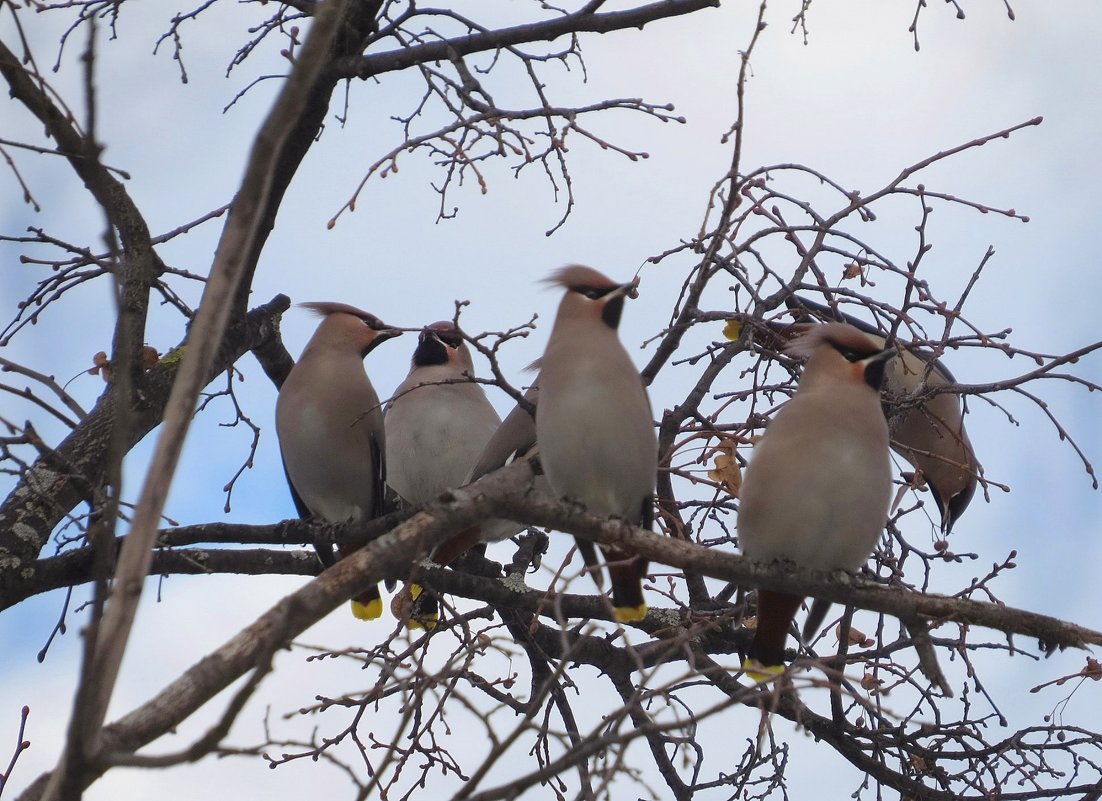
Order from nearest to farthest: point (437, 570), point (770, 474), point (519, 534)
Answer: point (770, 474) < point (437, 570) < point (519, 534)

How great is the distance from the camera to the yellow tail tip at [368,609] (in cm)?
540

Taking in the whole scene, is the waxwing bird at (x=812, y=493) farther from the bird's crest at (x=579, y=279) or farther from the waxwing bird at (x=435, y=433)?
the waxwing bird at (x=435, y=433)

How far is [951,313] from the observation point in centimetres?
432

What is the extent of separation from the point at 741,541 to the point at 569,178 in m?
1.65

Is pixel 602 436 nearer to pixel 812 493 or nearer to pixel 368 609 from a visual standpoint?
pixel 812 493

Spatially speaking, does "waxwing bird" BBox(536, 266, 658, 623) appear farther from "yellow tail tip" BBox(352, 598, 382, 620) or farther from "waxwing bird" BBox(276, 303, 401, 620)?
"yellow tail tip" BBox(352, 598, 382, 620)

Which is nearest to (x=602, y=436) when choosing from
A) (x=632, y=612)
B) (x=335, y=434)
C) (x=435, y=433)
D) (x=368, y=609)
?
(x=632, y=612)

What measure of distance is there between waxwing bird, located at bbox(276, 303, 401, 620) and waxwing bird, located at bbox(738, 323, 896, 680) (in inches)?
77.3

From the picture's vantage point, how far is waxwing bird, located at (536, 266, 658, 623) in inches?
154

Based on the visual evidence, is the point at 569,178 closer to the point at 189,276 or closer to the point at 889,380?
the point at 189,276

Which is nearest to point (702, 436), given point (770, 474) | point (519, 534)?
point (770, 474)

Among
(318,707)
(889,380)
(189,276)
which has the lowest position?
(318,707)

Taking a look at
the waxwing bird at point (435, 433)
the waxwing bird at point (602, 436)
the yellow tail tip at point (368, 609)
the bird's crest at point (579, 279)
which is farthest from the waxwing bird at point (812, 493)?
the waxwing bird at point (435, 433)

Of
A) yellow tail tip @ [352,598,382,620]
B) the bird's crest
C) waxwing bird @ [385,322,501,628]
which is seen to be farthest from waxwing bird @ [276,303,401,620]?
the bird's crest
